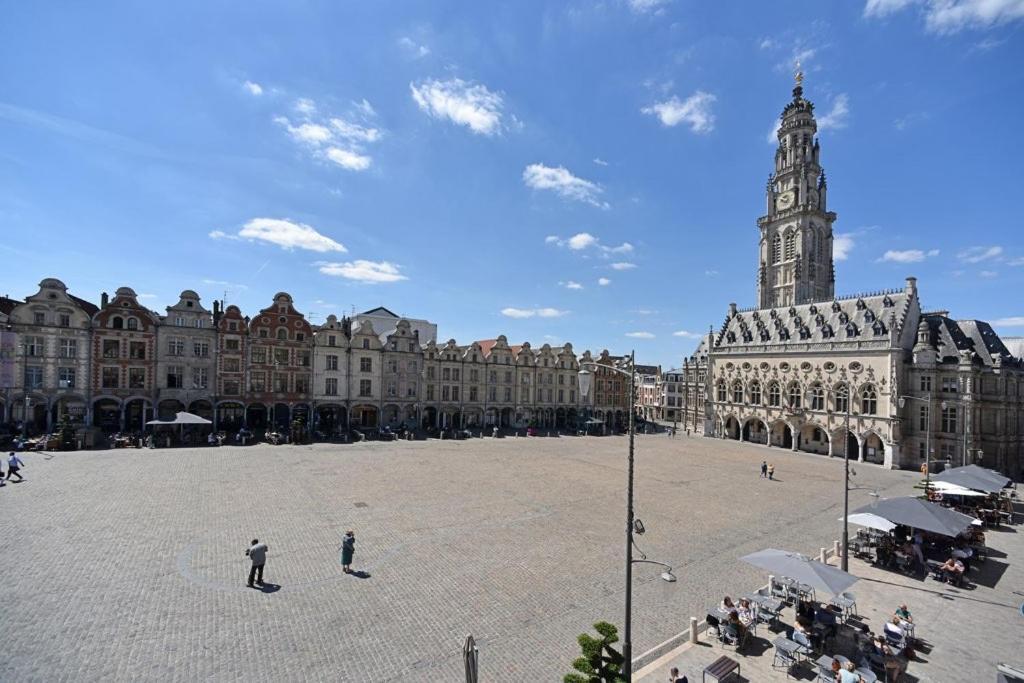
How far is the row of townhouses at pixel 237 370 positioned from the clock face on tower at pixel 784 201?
44.6 meters

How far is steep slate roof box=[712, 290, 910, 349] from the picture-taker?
150ft

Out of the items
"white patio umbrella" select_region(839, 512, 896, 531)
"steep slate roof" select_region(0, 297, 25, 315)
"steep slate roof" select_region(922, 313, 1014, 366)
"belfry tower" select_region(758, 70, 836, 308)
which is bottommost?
"white patio umbrella" select_region(839, 512, 896, 531)

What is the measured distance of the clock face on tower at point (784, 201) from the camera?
224 feet

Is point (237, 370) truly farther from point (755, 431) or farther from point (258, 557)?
point (755, 431)

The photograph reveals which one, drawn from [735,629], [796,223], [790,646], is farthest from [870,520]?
[796,223]

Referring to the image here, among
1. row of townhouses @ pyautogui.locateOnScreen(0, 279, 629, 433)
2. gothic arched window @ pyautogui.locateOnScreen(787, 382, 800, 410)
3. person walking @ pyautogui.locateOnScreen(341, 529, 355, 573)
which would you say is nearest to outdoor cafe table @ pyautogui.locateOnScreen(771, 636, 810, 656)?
person walking @ pyautogui.locateOnScreen(341, 529, 355, 573)

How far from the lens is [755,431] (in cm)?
5722

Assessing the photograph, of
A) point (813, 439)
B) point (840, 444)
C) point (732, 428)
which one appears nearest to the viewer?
point (840, 444)

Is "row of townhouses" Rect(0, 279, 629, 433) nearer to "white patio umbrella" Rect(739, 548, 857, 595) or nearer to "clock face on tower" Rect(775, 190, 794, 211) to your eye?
"white patio umbrella" Rect(739, 548, 857, 595)

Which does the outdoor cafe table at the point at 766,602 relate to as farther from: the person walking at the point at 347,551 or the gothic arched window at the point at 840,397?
the gothic arched window at the point at 840,397

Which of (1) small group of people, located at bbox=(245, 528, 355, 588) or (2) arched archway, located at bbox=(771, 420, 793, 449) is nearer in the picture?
(1) small group of people, located at bbox=(245, 528, 355, 588)

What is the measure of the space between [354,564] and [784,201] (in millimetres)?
77075

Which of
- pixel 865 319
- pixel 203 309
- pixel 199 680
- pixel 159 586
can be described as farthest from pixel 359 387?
pixel 865 319

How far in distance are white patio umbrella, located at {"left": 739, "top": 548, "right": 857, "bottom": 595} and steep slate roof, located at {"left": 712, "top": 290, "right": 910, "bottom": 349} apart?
41.7m
